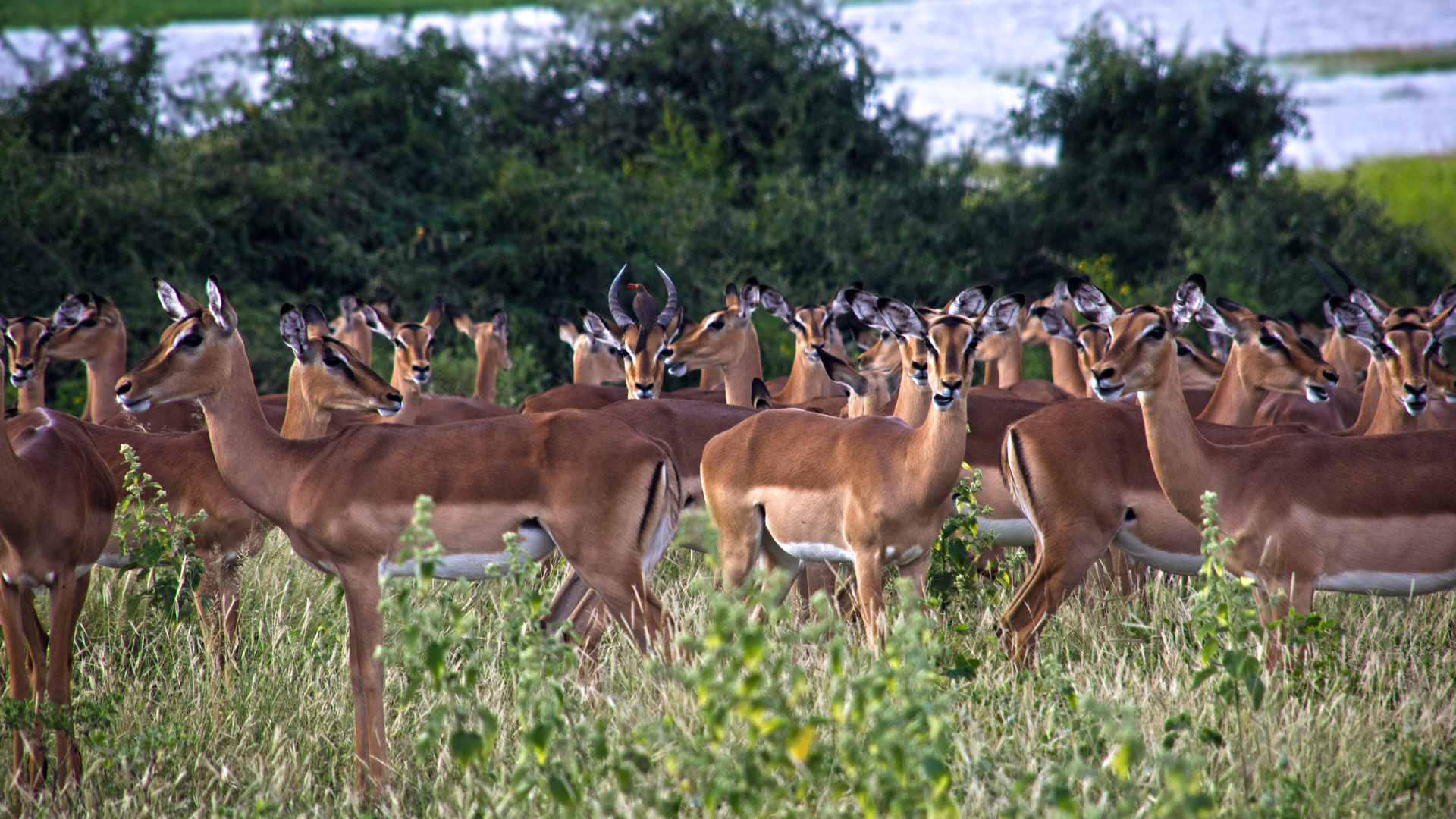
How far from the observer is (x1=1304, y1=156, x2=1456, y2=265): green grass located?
16.4 meters

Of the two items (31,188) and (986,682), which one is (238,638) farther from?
(31,188)

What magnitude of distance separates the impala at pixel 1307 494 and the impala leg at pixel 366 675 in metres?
2.57

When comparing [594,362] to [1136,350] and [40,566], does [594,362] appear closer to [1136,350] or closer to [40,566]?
[1136,350]

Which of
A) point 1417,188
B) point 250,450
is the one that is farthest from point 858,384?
point 1417,188

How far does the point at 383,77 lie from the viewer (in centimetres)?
1261

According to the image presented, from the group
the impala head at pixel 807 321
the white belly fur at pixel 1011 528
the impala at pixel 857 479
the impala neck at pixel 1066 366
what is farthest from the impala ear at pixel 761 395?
the impala neck at pixel 1066 366

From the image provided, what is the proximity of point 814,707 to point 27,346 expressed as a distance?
16.7ft

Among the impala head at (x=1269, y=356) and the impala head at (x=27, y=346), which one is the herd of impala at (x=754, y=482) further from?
the impala head at (x=27, y=346)

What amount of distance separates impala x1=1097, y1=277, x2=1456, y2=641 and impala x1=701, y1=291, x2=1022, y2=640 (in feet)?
1.87

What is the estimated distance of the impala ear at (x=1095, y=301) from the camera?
4.95 m

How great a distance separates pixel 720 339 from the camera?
8.20 meters

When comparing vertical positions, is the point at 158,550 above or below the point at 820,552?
above

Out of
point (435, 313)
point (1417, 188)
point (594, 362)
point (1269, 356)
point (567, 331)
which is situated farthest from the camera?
point (1417, 188)

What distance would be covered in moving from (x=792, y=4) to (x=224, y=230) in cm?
762
